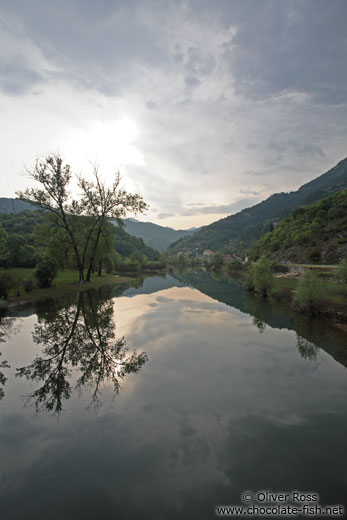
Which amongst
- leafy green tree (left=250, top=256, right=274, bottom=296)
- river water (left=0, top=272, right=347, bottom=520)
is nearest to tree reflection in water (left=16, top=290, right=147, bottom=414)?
river water (left=0, top=272, right=347, bottom=520)

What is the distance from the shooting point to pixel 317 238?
279 ft

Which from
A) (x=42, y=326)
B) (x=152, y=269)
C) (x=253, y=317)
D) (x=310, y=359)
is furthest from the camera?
(x=152, y=269)

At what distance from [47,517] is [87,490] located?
729mm

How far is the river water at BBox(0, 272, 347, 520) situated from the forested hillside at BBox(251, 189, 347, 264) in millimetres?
64638

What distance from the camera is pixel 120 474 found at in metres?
4.86

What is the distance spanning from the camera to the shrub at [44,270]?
29.1 metres

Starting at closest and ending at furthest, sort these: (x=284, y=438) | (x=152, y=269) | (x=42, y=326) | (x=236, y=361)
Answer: (x=284, y=438), (x=236, y=361), (x=42, y=326), (x=152, y=269)

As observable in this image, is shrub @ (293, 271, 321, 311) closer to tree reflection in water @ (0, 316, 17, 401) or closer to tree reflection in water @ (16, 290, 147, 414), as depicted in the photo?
tree reflection in water @ (16, 290, 147, 414)

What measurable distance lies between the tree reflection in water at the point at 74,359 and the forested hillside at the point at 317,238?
2639 inches

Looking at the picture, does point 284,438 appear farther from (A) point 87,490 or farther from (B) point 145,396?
(A) point 87,490

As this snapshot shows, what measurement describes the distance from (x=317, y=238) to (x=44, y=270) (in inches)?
3493

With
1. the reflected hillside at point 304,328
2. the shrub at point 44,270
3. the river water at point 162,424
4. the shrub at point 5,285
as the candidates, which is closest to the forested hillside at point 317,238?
the reflected hillside at point 304,328

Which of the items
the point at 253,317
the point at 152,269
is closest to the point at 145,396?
the point at 253,317

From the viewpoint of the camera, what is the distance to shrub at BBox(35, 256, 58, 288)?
2906cm
